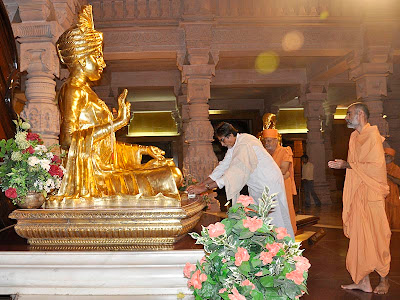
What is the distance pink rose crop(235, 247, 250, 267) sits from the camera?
1409 millimetres

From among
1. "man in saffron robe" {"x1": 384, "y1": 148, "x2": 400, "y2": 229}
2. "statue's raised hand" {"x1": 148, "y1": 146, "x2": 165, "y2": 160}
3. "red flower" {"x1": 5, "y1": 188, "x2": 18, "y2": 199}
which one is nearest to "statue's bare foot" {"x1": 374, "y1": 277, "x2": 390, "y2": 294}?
"statue's raised hand" {"x1": 148, "y1": 146, "x2": 165, "y2": 160}

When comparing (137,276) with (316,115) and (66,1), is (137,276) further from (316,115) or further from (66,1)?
(316,115)

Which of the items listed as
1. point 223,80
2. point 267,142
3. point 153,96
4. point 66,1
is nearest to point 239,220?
point 267,142

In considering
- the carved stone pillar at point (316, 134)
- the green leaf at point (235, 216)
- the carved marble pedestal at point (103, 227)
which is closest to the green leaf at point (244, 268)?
the green leaf at point (235, 216)

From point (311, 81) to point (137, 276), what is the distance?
958 cm

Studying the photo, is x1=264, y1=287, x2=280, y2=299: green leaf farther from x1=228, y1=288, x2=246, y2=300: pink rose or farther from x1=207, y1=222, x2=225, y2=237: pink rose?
x1=207, y1=222, x2=225, y2=237: pink rose

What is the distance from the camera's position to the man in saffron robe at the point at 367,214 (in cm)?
344

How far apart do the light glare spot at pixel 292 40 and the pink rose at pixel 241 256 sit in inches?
269

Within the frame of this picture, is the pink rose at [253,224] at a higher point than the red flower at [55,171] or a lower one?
lower

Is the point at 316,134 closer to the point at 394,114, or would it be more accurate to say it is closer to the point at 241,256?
the point at 394,114

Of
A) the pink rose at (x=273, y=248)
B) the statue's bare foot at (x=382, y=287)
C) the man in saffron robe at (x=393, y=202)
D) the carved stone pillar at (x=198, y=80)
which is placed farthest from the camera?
the carved stone pillar at (x=198, y=80)

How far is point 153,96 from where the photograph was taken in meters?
13.5

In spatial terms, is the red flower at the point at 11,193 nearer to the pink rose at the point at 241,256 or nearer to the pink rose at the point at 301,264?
the pink rose at the point at 241,256

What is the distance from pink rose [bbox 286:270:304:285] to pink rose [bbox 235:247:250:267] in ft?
0.55
